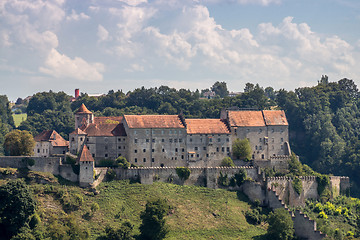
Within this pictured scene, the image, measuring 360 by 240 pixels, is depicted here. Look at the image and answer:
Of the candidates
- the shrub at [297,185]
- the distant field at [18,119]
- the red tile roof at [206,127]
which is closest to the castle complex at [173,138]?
the red tile roof at [206,127]

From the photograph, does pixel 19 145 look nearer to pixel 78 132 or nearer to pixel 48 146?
pixel 48 146

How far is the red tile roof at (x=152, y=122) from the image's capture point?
101688 mm

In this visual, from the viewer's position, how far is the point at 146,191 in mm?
92688

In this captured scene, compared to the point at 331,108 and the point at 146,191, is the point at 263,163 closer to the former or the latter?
the point at 146,191

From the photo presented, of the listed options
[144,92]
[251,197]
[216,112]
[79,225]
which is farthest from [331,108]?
[79,225]

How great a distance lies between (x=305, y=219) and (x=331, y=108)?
6562 cm

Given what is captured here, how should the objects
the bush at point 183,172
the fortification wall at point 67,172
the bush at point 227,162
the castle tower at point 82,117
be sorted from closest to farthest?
1. the fortification wall at point 67,172
2. the bush at point 183,172
3. the bush at point 227,162
4. the castle tower at point 82,117

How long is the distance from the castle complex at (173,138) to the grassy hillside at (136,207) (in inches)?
302

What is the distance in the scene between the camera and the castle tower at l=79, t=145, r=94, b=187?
295 ft

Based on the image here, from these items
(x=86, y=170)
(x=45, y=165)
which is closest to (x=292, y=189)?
(x=86, y=170)

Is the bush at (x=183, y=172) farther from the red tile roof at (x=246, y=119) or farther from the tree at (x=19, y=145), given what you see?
the tree at (x=19, y=145)

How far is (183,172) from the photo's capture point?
9669 cm

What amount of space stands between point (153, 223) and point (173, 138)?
2188 centimetres

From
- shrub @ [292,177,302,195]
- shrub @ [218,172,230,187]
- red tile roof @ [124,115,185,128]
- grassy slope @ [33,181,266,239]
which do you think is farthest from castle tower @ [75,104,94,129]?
shrub @ [292,177,302,195]
